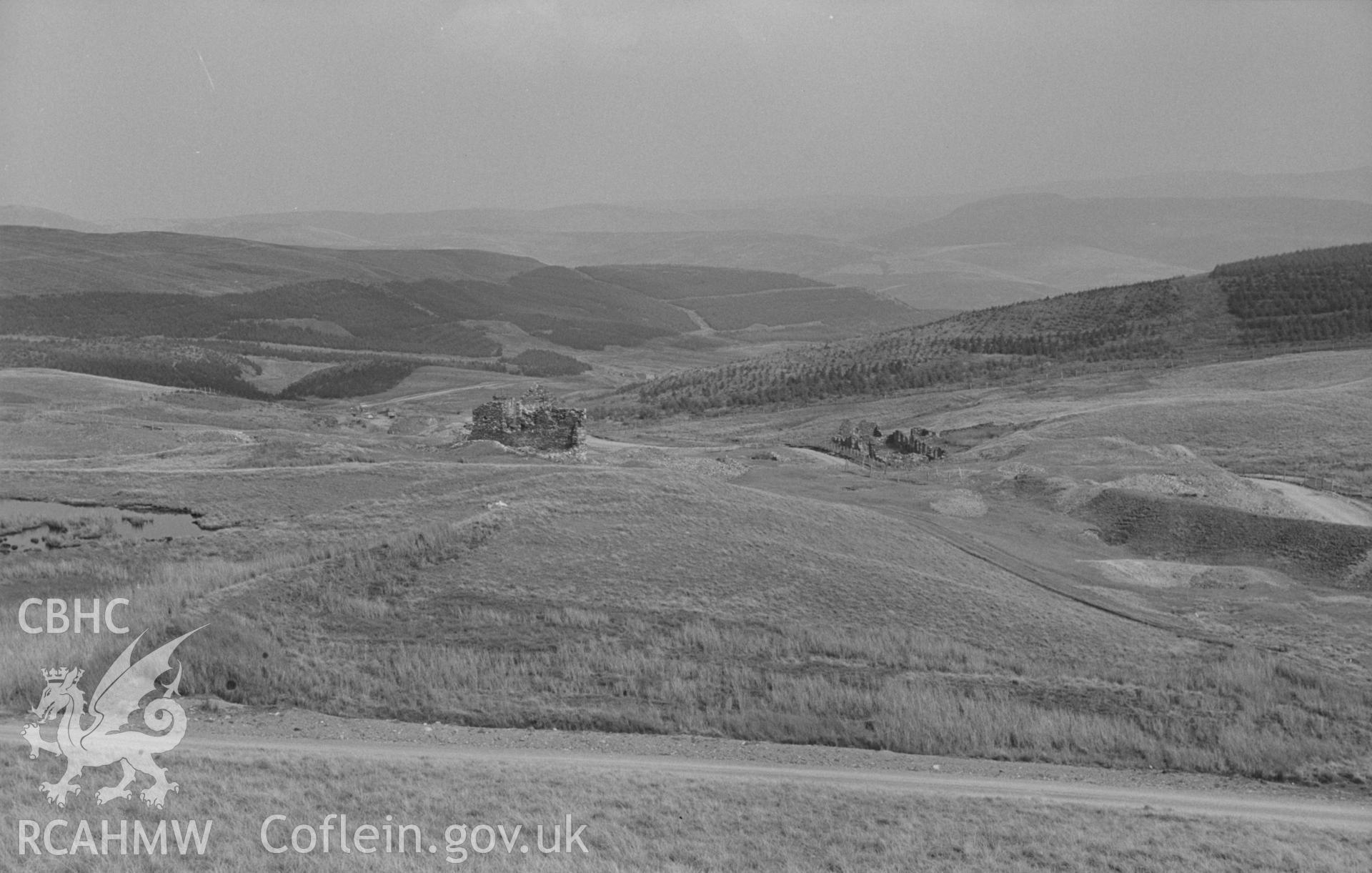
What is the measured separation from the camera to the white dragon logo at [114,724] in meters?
16.0

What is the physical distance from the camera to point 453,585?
92.9ft

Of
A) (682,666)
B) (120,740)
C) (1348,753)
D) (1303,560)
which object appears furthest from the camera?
(1303,560)

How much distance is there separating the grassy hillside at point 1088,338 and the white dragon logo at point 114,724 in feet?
269

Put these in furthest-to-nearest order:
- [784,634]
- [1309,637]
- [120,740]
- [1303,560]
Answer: [1303,560] → [1309,637] → [784,634] → [120,740]

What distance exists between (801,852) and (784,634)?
11424 mm

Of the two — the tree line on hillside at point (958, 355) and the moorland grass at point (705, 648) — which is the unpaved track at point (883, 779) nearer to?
the moorland grass at point (705, 648)

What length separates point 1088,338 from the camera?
372ft

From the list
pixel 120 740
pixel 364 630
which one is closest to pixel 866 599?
pixel 364 630

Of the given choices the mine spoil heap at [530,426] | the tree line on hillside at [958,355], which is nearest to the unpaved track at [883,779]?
the mine spoil heap at [530,426]

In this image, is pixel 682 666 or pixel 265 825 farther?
pixel 682 666

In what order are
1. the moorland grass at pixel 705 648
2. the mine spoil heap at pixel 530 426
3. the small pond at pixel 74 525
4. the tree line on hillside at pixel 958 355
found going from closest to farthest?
the moorland grass at pixel 705 648 < the small pond at pixel 74 525 < the mine spoil heap at pixel 530 426 < the tree line on hillside at pixel 958 355

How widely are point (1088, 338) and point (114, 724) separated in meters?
109

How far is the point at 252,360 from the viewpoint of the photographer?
424ft

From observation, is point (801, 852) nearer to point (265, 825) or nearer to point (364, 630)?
point (265, 825)
